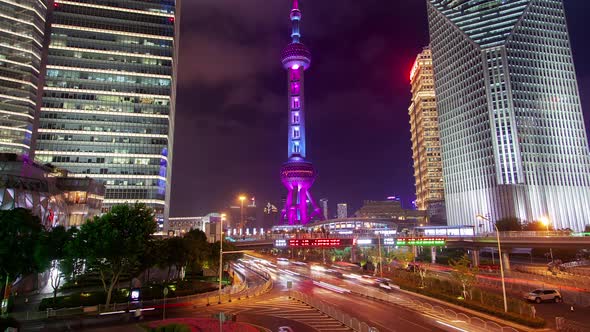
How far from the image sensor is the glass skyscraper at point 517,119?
14938 centimetres

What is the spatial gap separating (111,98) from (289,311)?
127 m

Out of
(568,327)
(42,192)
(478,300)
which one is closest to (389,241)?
(478,300)

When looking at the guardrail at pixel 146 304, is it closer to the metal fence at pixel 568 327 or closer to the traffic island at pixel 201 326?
the traffic island at pixel 201 326

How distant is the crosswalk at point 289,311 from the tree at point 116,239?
1376 centimetres

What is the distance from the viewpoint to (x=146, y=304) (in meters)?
48.2

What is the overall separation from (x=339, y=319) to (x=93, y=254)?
29.8m

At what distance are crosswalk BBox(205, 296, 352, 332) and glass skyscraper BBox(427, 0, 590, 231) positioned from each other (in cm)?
12271

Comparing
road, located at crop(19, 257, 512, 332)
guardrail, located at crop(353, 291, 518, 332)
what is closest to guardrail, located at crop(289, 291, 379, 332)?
road, located at crop(19, 257, 512, 332)

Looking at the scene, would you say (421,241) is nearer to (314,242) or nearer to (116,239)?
(314,242)

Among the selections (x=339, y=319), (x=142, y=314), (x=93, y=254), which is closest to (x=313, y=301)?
(x=339, y=319)

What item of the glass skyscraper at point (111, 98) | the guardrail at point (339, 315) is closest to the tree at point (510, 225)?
the guardrail at point (339, 315)

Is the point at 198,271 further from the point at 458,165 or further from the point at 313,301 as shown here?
the point at 458,165

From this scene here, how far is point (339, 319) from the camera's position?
39469mm

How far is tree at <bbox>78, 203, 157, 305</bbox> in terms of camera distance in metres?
47.2
